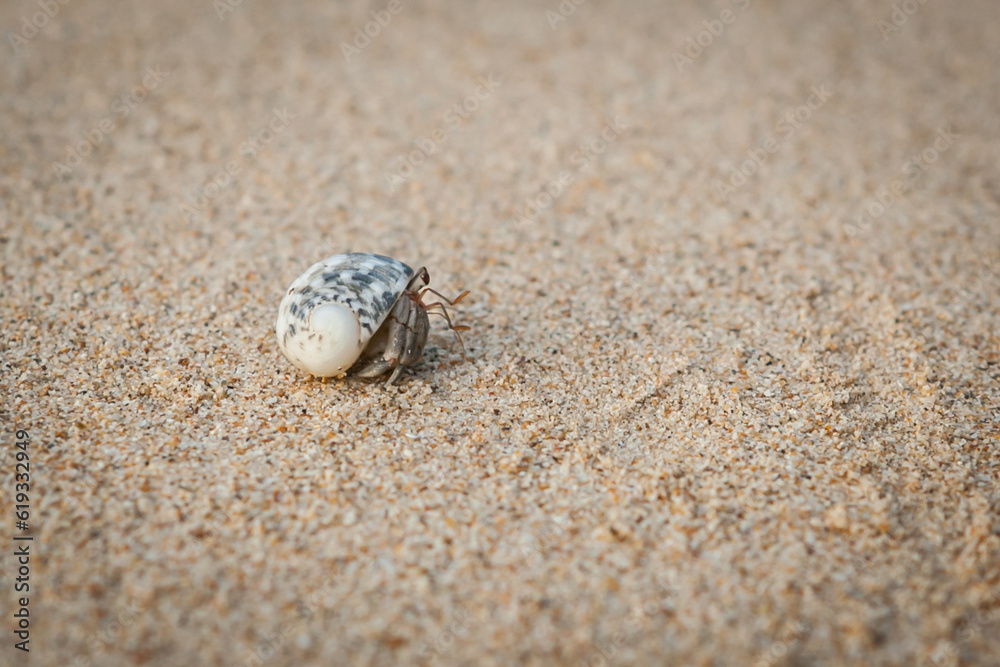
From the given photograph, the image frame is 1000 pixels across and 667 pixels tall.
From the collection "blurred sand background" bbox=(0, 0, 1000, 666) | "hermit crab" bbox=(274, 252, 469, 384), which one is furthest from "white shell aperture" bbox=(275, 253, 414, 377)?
"blurred sand background" bbox=(0, 0, 1000, 666)

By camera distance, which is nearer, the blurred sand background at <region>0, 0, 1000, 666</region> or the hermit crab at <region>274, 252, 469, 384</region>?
the blurred sand background at <region>0, 0, 1000, 666</region>

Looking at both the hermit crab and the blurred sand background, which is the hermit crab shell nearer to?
the hermit crab

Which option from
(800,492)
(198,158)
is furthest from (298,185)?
(800,492)

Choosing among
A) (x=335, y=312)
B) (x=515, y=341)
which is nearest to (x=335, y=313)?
(x=335, y=312)

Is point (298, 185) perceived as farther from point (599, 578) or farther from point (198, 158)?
point (599, 578)

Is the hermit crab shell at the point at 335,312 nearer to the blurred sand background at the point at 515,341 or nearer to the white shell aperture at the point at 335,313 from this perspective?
the white shell aperture at the point at 335,313

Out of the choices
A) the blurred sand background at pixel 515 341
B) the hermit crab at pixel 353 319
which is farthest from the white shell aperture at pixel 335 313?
the blurred sand background at pixel 515 341

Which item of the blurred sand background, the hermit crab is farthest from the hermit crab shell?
the blurred sand background
